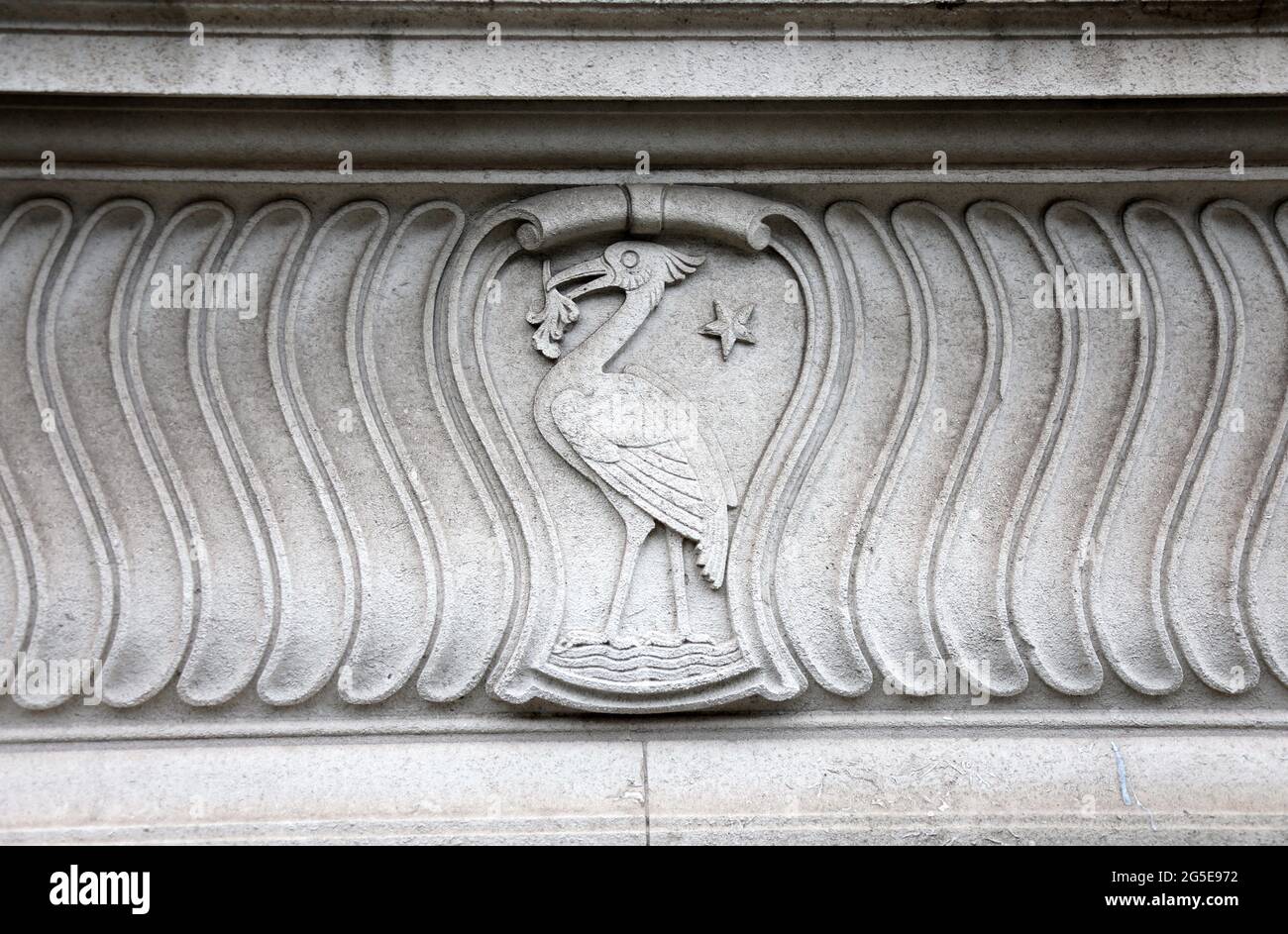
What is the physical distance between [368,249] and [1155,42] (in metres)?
1.92

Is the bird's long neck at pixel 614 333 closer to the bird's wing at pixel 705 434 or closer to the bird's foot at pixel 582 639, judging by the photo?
the bird's wing at pixel 705 434

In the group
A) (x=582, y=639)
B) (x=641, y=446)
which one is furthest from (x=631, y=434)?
(x=582, y=639)

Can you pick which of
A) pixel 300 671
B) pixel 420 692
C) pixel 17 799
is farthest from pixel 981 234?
pixel 17 799

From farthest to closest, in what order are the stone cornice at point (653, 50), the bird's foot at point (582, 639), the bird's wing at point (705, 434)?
the bird's wing at point (705, 434)
the bird's foot at point (582, 639)
the stone cornice at point (653, 50)

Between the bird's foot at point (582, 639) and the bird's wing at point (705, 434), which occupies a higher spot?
the bird's wing at point (705, 434)

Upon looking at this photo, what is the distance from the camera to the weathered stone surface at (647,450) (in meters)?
2.72

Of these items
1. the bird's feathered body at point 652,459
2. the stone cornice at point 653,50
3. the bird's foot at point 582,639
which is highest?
the stone cornice at point 653,50

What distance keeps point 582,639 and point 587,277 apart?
2.91ft

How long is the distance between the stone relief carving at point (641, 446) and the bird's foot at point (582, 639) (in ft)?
0.03

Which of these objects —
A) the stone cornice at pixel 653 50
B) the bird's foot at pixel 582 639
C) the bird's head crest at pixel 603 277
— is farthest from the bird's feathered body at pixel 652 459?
the stone cornice at pixel 653 50

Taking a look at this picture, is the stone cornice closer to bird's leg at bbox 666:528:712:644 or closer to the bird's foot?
bird's leg at bbox 666:528:712:644

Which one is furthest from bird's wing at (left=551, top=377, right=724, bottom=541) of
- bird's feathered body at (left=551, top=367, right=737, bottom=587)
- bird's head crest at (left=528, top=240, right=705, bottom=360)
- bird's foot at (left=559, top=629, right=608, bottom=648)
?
bird's foot at (left=559, top=629, right=608, bottom=648)

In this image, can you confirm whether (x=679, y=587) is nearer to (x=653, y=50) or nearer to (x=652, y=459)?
(x=652, y=459)

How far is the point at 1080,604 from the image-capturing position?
9.20 feet
